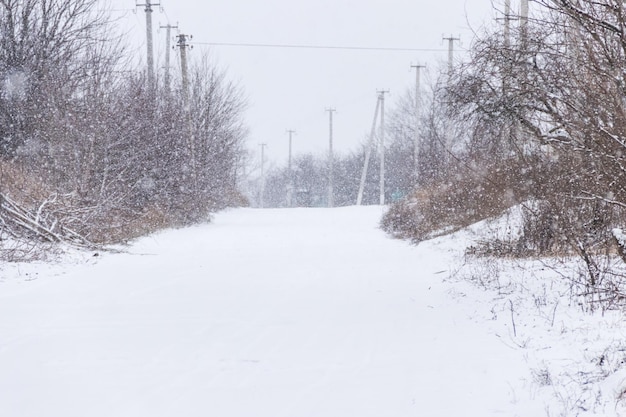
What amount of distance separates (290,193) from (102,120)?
70174 millimetres

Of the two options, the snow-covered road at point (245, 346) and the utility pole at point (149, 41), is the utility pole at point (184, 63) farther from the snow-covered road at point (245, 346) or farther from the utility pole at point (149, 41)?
the snow-covered road at point (245, 346)

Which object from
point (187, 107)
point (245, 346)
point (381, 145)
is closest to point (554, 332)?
point (245, 346)

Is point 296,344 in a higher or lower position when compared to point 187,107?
lower

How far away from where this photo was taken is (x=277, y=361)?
5609 mm

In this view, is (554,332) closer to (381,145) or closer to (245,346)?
(245,346)

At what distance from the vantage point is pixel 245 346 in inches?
238

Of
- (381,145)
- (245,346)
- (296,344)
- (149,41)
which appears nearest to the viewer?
(245,346)

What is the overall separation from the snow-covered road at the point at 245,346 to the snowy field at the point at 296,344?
20mm

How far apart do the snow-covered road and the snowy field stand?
0.06ft

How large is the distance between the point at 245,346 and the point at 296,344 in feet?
1.66

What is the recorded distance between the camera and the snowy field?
15.0 feet

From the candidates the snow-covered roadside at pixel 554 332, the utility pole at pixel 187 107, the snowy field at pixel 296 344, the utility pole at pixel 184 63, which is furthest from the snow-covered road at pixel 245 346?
the utility pole at pixel 184 63

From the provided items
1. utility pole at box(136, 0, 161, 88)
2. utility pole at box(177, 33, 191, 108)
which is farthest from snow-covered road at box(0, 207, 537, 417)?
utility pole at box(177, 33, 191, 108)

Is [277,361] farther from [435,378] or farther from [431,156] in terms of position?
[431,156]
